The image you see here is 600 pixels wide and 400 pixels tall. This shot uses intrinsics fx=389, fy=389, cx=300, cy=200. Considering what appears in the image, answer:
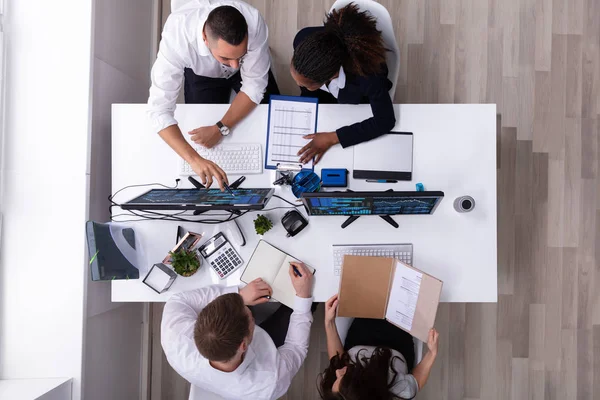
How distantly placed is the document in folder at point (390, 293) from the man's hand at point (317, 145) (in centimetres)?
49

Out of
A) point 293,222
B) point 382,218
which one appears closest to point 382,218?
point 382,218

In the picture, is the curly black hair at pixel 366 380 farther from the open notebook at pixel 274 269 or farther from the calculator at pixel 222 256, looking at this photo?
the calculator at pixel 222 256

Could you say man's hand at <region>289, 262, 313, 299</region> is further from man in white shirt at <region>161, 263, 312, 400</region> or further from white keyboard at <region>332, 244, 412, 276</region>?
white keyboard at <region>332, 244, 412, 276</region>

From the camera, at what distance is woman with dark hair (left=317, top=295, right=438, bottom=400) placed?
4.81ft

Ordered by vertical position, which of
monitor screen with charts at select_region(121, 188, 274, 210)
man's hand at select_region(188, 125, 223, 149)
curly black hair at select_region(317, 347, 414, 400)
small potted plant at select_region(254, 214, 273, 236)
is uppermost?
man's hand at select_region(188, 125, 223, 149)

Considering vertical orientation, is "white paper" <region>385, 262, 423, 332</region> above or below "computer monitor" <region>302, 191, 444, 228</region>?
below

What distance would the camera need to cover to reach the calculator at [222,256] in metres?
1.80

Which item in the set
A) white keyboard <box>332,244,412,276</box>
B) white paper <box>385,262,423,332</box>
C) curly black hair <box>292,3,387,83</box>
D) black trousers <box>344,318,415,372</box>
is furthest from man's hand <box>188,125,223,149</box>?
black trousers <box>344,318,415,372</box>

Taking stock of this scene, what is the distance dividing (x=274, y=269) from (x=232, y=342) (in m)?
0.43

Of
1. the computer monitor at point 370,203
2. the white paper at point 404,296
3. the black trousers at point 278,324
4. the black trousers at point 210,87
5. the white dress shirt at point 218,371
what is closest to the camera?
the computer monitor at point 370,203

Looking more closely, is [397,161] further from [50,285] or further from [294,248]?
[50,285]

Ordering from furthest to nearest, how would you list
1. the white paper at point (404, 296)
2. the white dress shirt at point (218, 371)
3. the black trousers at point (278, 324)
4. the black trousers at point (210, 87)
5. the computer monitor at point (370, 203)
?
the black trousers at point (210, 87)
the black trousers at point (278, 324)
the white paper at point (404, 296)
the white dress shirt at point (218, 371)
the computer monitor at point (370, 203)

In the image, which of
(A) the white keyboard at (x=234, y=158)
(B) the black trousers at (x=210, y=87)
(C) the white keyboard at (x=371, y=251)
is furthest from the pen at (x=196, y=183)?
(C) the white keyboard at (x=371, y=251)

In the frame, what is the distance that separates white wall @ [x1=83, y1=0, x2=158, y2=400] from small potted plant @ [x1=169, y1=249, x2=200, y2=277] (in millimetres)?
444
